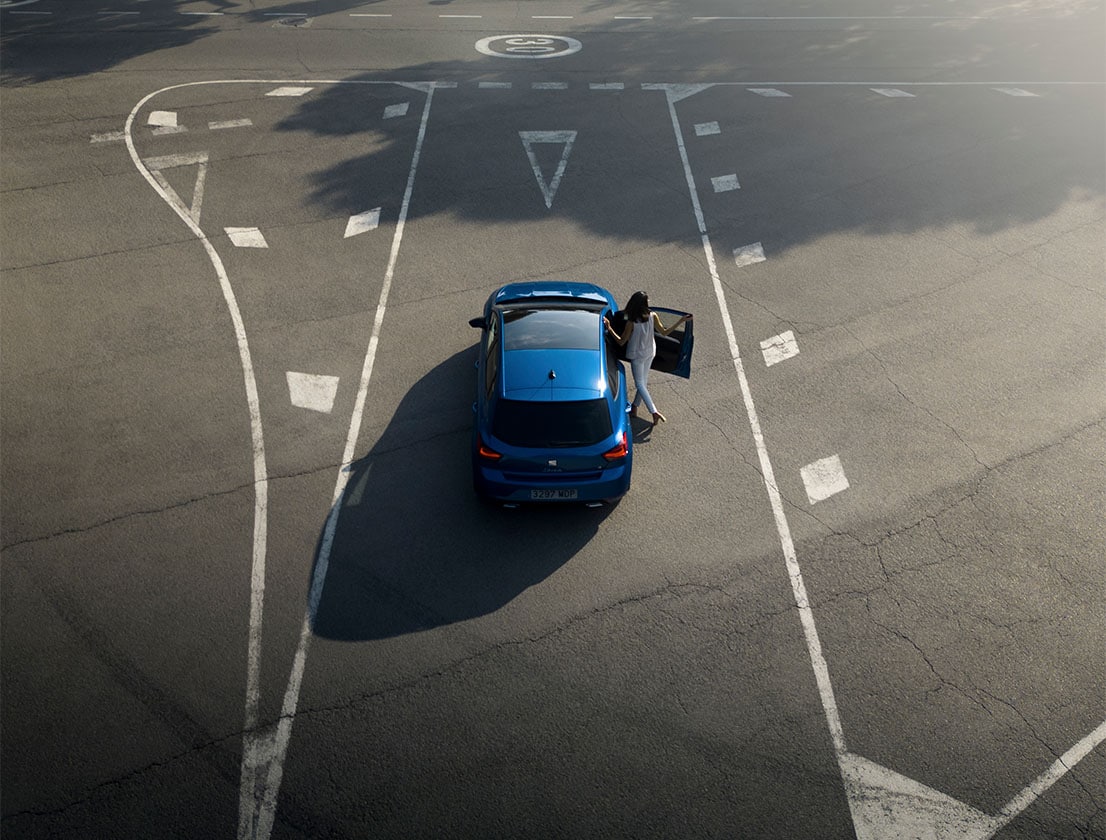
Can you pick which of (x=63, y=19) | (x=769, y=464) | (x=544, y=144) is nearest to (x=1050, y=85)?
(x=544, y=144)

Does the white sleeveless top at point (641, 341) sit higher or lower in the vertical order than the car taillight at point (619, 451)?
higher

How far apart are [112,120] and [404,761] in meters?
16.7

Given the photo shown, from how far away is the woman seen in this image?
10477 mm

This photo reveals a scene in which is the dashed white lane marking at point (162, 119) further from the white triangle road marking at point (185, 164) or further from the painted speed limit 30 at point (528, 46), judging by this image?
the painted speed limit 30 at point (528, 46)

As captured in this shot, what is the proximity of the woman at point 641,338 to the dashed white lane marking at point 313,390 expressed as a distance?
369cm

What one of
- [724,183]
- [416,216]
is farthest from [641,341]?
[724,183]

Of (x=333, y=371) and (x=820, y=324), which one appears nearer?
(x=333, y=371)

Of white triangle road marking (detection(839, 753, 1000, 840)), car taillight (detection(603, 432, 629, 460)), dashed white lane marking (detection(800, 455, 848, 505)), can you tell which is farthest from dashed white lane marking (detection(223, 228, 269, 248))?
white triangle road marking (detection(839, 753, 1000, 840))

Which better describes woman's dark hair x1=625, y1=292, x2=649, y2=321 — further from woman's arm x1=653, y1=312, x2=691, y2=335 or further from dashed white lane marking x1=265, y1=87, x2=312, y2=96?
dashed white lane marking x1=265, y1=87, x2=312, y2=96

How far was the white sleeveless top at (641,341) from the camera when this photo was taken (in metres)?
10.6

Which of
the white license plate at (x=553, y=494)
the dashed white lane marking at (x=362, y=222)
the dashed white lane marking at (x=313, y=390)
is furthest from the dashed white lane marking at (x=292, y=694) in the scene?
the dashed white lane marking at (x=362, y=222)

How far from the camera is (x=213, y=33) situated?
2375 centimetres

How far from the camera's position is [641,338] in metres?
10.7

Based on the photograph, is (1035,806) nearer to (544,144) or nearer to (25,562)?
(25,562)
